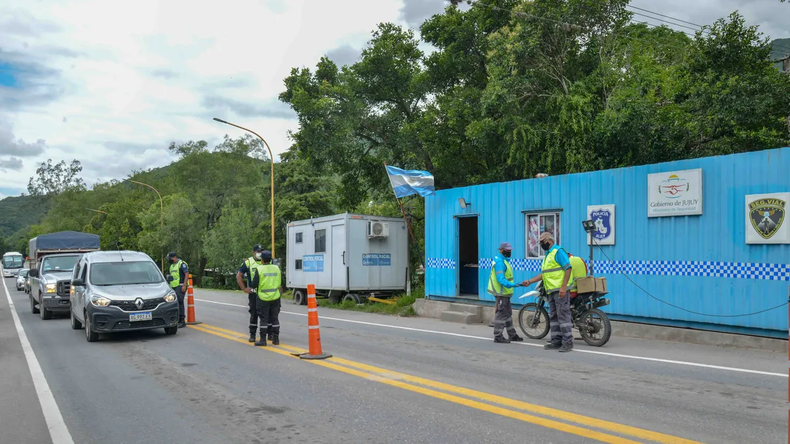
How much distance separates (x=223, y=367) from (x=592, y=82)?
48.0 feet

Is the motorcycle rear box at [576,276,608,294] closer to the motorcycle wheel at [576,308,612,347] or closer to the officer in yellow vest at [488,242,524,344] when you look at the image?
the motorcycle wheel at [576,308,612,347]

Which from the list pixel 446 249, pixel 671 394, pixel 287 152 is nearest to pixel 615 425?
pixel 671 394

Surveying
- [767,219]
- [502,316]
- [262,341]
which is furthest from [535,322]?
[262,341]

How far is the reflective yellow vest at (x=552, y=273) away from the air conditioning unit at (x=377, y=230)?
9.47m

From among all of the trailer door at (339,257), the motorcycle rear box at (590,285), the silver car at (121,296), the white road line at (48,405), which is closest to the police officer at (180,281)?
the silver car at (121,296)

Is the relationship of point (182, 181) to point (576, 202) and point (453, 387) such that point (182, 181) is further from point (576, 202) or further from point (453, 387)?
point (453, 387)

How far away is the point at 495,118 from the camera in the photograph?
20562 millimetres

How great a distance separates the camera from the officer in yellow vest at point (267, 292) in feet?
34.6

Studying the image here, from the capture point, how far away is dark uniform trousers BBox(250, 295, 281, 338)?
1064 centimetres

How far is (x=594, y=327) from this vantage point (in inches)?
409

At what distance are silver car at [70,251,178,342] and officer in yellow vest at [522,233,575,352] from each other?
700 centimetres

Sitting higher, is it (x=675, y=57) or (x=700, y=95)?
(x=675, y=57)

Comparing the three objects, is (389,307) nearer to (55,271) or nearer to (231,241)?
(55,271)

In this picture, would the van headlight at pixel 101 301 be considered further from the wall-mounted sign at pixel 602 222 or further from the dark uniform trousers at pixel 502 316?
the wall-mounted sign at pixel 602 222
